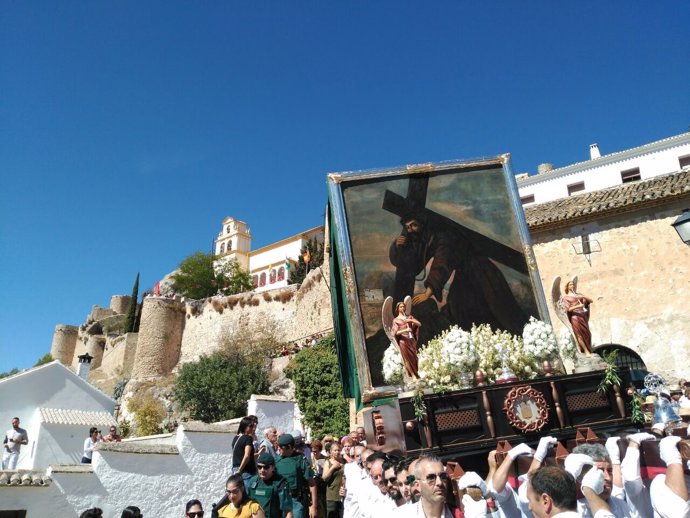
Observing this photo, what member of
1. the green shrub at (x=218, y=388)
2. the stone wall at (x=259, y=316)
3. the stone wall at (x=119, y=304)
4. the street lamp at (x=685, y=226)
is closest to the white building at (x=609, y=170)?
the stone wall at (x=259, y=316)

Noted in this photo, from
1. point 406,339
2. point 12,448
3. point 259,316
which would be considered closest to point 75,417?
point 12,448

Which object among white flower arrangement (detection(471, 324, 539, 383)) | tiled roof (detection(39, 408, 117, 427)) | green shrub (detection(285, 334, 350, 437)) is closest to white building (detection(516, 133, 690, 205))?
green shrub (detection(285, 334, 350, 437))

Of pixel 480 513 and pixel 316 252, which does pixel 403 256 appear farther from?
pixel 316 252

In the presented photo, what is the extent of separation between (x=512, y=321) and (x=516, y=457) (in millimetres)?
6095

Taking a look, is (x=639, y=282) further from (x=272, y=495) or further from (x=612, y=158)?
(x=612, y=158)

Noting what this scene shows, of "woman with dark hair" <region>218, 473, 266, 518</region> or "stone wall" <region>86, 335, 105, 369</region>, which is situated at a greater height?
"stone wall" <region>86, 335, 105, 369</region>

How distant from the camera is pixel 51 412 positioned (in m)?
13.4

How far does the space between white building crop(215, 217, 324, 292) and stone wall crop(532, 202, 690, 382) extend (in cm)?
4005

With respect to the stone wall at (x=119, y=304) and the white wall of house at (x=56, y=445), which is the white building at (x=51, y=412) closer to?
the white wall of house at (x=56, y=445)

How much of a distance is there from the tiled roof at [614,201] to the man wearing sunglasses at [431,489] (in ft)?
43.0

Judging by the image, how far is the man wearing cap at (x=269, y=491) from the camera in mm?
4867

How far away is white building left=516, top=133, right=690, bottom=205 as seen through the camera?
2441 centimetres

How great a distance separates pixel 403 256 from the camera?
9.84 metres

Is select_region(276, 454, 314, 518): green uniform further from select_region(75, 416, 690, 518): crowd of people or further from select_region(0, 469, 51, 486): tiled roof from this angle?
select_region(0, 469, 51, 486): tiled roof
